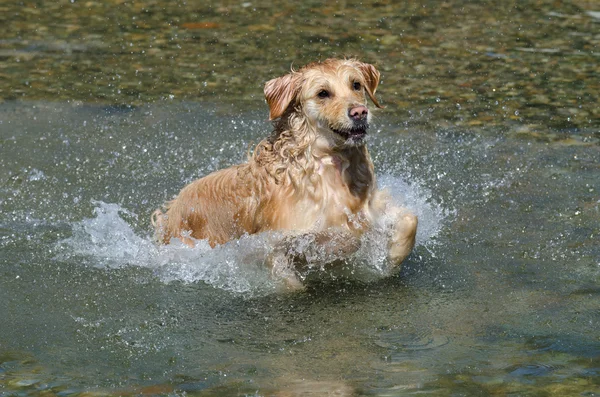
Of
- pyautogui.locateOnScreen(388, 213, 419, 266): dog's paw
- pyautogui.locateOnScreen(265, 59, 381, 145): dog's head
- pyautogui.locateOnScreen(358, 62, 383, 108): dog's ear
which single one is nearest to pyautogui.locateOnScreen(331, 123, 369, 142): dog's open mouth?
pyautogui.locateOnScreen(265, 59, 381, 145): dog's head

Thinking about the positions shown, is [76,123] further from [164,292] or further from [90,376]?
[90,376]

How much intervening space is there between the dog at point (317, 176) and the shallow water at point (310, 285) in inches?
7.4

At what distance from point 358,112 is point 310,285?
1.41m

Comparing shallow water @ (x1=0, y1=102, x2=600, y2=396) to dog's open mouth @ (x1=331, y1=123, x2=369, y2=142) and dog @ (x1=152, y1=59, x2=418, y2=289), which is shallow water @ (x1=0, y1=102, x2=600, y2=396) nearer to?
dog @ (x1=152, y1=59, x2=418, y2=289)

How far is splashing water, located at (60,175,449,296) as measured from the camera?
7.13m

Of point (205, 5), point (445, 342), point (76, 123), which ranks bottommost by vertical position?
point (445, 342)

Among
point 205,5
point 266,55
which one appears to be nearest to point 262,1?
point 205,5

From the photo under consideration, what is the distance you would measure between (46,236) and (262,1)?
7.89 metres

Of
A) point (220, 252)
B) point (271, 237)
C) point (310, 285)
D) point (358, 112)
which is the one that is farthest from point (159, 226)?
point (358, 112)

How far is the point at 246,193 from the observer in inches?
288

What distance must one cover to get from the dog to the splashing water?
0.31ft

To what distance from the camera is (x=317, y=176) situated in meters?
7.04

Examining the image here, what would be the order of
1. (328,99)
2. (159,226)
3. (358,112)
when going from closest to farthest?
(358,112) < (328,99) < (159,226)

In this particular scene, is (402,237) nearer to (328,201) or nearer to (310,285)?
(328,201)
